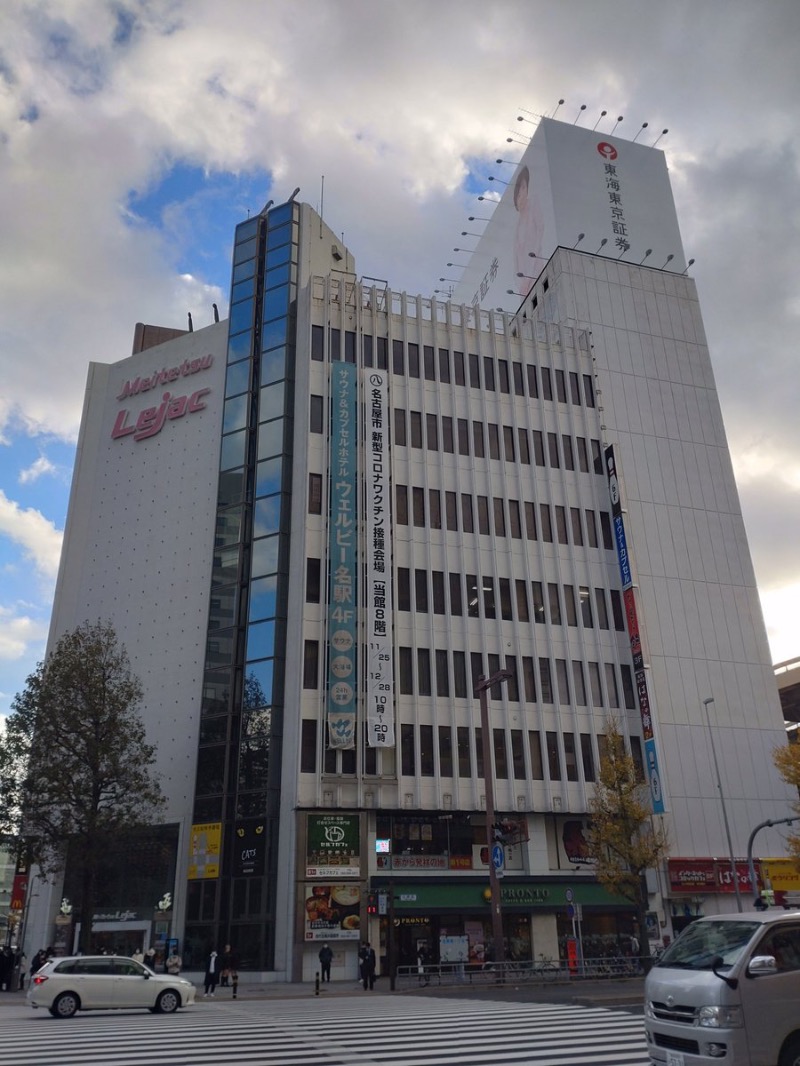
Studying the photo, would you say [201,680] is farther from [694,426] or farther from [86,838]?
[694,426]

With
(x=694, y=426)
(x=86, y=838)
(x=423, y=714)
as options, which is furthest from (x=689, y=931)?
(x=694, y=426)

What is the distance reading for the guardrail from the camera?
29875 mm

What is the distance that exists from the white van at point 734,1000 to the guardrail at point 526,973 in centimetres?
2255

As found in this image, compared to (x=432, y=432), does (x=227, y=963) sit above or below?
below

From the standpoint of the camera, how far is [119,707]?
35188mm

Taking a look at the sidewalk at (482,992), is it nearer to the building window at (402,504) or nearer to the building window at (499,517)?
the building window at (402,504)

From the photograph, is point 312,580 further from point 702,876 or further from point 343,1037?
point 343,1037

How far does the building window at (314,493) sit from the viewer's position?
4328 cm

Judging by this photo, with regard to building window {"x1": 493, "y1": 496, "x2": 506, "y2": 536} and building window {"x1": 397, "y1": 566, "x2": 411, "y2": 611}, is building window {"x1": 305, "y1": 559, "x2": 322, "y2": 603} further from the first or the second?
building window {"x1": 493, "y1": 496, "x2": 506, "y2": 536}

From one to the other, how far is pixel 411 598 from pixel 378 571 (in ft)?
7.73

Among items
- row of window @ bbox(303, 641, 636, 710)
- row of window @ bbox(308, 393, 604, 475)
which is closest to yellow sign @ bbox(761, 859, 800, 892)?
row of window @ bbox(303, 641, 636, 710)

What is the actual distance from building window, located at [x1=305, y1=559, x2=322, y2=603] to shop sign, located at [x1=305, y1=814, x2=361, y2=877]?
1015 centimetres

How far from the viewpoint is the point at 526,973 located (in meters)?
30.7

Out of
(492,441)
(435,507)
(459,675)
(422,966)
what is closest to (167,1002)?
(422,966)
